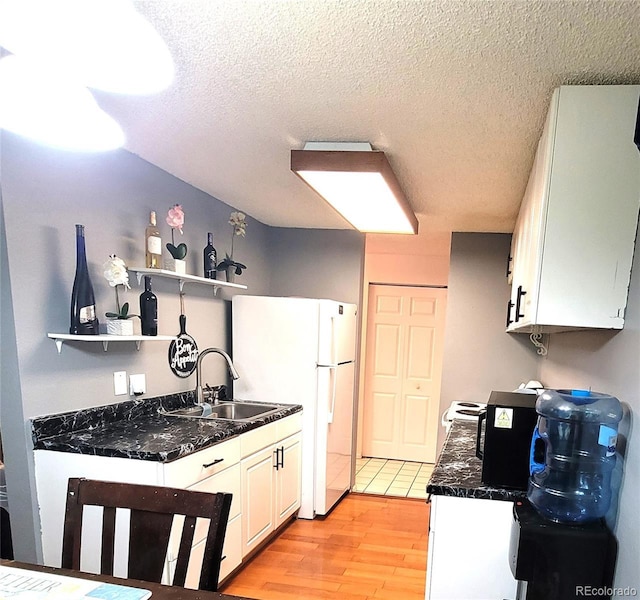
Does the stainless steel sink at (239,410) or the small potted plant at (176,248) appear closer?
the small potted plant at (176,248)

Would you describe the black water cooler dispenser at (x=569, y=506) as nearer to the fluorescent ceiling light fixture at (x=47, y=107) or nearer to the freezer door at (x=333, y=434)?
the fluorescent ceiling light fixture at (x=47, y=107)

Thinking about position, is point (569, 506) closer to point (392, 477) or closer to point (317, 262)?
point (317, 262)

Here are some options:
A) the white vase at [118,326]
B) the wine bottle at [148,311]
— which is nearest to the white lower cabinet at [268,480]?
the wine bottle at [148,311]

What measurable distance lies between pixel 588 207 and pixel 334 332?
2285mm

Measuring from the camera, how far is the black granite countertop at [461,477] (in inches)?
71.2

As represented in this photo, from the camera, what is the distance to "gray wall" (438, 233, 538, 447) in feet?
13.7

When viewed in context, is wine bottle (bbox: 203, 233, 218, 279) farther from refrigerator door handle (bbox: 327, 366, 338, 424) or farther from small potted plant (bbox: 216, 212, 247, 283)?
refrigerator door handle (bbox: 327, 366, 338, 424)

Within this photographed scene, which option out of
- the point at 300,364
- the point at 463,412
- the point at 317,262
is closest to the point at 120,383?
the point at 300,364

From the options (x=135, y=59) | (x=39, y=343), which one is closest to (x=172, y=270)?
(x=39, y=343)

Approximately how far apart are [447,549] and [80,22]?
1968 mm

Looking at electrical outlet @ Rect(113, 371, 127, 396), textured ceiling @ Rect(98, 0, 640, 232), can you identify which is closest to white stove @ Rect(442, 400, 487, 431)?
textured ceiling @ Rect(98, 0, 640, 232)

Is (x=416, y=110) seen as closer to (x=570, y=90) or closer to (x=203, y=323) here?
(x=570, y=90)

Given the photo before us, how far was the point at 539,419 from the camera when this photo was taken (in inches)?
69.8

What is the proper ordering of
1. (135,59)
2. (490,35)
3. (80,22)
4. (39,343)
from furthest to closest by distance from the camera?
(39,343) < (490,35) < (135,59) < (80,22)
